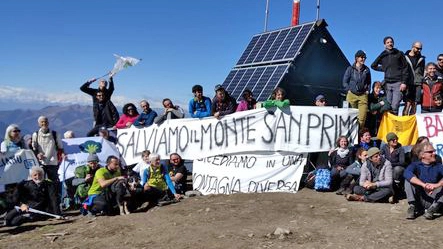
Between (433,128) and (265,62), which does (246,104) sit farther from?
(433,128)

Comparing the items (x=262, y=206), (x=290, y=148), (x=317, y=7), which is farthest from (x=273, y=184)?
(x=317, y=7)

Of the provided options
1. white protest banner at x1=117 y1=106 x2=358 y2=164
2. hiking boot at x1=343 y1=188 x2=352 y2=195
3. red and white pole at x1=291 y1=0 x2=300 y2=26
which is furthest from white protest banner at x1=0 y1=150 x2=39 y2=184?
red and white pole at x1=291 y1=0 x2=300 y2=26

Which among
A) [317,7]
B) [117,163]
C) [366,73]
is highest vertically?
[317,7]

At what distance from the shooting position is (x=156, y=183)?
977 centimetres

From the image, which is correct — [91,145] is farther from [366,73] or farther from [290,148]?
[366,73]

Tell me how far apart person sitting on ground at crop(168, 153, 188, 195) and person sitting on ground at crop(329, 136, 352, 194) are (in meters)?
3.13

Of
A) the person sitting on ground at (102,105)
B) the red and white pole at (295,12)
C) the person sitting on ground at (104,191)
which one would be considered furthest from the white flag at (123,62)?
the red and white pole at (295,12)

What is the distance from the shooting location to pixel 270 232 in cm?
694

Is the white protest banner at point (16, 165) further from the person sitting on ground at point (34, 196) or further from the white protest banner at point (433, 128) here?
the white protest banner at point (433, 128)

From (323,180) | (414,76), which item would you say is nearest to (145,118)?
(323,180)

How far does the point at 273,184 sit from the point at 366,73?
3.10 m

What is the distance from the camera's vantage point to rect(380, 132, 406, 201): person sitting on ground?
8820 millimetres

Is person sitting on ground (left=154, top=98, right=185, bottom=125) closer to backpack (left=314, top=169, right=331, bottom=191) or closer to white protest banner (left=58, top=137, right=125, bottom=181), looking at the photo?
white protest banner (left=58, top=137, right=125, bottom=181)

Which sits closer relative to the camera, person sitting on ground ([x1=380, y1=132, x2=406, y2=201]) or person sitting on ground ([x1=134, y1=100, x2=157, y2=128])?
person sitting on ground ([x1=380, y1=132, x2=406, y2=201])
